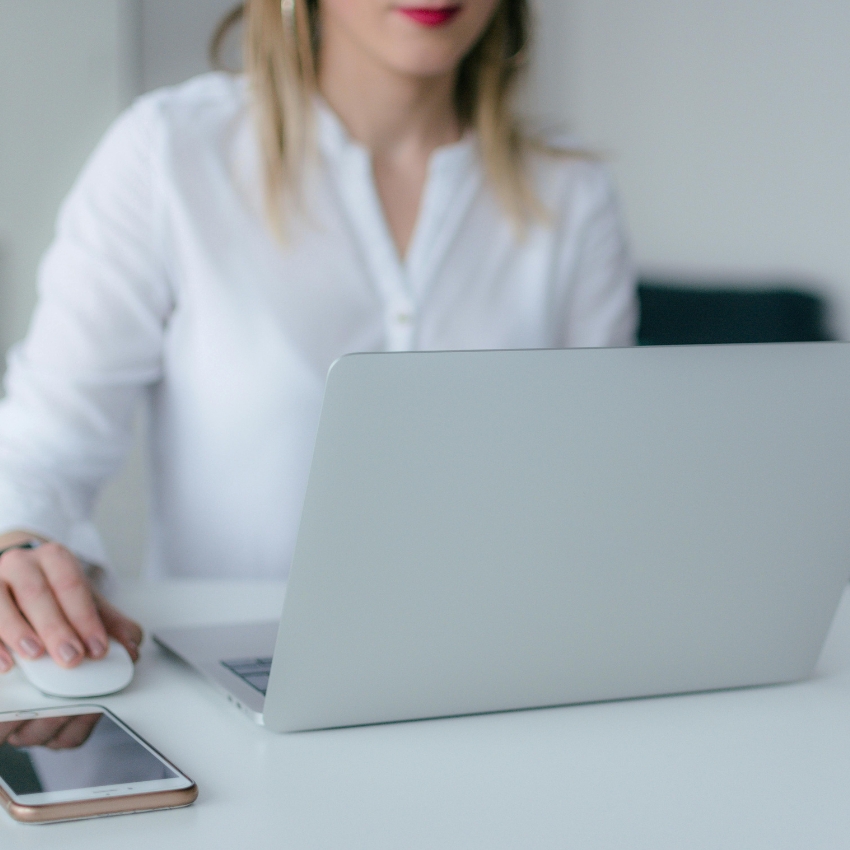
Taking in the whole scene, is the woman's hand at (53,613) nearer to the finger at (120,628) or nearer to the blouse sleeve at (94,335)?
the finger at (120,628)

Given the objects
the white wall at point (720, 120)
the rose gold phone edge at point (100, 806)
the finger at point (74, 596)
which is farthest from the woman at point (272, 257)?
the white wall at point (720, 120)

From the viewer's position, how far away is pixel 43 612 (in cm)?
69

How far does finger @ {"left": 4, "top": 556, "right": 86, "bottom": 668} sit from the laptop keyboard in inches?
3.6

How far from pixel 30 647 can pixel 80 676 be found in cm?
4

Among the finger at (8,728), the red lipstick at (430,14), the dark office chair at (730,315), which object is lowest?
the dark office chair at (730,315)

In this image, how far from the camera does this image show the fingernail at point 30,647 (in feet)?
2.18

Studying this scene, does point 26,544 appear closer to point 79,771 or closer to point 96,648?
point 96,648

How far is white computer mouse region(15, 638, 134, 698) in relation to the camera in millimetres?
649

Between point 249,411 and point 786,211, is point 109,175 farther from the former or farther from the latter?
point 786,211

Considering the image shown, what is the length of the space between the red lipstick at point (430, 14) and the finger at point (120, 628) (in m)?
0.68

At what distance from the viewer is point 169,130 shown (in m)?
1.25

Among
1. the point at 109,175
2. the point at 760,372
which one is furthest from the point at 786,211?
the point at 760,372

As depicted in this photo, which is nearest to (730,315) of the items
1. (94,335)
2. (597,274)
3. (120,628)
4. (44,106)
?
(597,274)

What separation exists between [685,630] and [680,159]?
6.80ft
